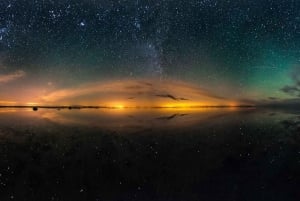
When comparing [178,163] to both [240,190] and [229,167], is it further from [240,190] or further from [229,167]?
[240,190]

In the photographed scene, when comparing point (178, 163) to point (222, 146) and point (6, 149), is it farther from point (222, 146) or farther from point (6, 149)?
point (6, 149)

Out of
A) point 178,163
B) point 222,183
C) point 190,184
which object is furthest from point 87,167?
point 222,183

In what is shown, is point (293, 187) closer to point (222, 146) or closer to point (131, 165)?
point (131, 165)

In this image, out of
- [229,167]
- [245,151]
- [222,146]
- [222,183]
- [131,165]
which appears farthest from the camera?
[222,146]

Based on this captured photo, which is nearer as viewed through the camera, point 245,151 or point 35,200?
point 35,200

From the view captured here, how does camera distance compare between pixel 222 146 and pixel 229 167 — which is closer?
pixel 229 167

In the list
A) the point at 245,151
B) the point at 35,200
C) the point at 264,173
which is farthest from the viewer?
the point at 245,151

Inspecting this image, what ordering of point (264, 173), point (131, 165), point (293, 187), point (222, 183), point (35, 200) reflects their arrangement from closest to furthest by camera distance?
point (35, 200) → point (293, 187) → point (222, 183) → point (264, 173) → point (131, 165)

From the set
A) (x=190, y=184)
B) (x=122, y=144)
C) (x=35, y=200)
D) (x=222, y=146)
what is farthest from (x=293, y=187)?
(x=122, y=144)

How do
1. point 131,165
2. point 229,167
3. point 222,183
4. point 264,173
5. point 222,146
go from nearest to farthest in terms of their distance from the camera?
point 222,183, point 264,173, point 229,167, point 131,165, point 222,146
